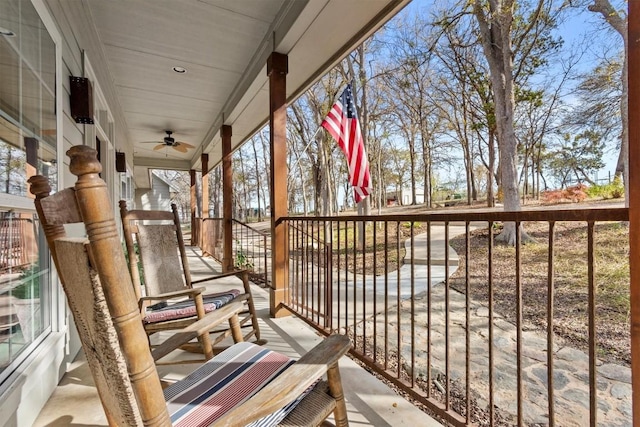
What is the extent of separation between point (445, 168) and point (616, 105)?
50.2 ft

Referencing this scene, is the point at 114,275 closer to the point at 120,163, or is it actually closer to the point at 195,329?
the point at 195,329

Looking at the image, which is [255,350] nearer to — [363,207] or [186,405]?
[186,405]

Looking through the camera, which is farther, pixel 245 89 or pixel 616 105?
pixel 616 105

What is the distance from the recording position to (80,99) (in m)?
2.38

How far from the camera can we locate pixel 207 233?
762 centimetres

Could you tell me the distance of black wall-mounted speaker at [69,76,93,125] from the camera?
7.73 ft

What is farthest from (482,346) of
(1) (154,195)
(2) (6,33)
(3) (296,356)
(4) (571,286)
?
(1) (154,195)

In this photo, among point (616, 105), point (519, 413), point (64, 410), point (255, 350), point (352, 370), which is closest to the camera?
point (519, 413)

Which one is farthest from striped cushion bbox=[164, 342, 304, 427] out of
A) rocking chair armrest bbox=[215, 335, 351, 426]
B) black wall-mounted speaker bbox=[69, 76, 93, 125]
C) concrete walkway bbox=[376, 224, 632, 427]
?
black wall-mounted speaker bbox=[69, 76, 93, 125]

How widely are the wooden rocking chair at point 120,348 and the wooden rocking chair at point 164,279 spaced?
921 millimetres

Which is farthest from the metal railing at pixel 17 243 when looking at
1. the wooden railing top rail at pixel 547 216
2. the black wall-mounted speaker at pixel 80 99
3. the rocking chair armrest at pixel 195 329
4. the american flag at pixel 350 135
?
the american flag at pixel 350 135

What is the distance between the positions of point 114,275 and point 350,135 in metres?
3.83

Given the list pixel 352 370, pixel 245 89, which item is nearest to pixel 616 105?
pixel 245 89

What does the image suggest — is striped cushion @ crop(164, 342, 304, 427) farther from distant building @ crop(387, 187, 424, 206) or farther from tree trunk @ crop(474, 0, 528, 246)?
distant building @ crop(387, 187, 424, 206)
